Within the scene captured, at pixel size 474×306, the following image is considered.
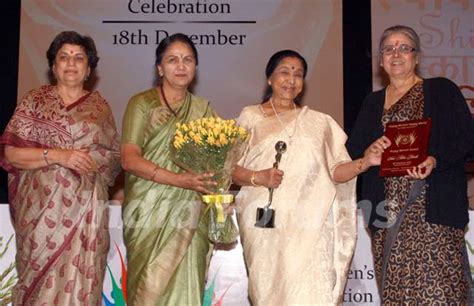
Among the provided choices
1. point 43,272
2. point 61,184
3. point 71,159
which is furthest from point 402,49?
point 43,272

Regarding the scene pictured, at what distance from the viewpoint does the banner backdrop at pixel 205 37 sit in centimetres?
706

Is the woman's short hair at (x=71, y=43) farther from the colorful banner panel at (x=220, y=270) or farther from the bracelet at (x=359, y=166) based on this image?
the bracelet at (x=359, y=166)

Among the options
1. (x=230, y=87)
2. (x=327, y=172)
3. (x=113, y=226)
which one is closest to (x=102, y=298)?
(x=113, y=226)

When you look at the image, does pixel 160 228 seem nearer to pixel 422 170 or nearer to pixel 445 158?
pixel 422 170

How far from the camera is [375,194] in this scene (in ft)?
13.0

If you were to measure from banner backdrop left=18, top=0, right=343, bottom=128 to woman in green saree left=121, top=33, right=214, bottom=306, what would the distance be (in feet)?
9.78

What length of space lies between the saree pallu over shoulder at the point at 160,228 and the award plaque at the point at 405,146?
3.21 feet

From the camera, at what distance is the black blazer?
375 centimetres

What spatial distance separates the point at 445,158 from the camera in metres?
3.79

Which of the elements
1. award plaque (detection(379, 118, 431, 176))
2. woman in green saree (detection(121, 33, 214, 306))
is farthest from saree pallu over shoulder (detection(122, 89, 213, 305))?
award plaque (detection(379, 118, 431, 176))

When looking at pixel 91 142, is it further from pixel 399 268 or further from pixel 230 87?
pixel 230 87

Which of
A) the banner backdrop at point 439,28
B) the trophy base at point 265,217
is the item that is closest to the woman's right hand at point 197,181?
the trophy base at point 265,217

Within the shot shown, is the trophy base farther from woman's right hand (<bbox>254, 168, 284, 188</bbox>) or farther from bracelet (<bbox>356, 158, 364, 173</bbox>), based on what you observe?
bracelet (<bbox>356, 158, 364, 173</bbox>)

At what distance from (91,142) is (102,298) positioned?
0.94m
